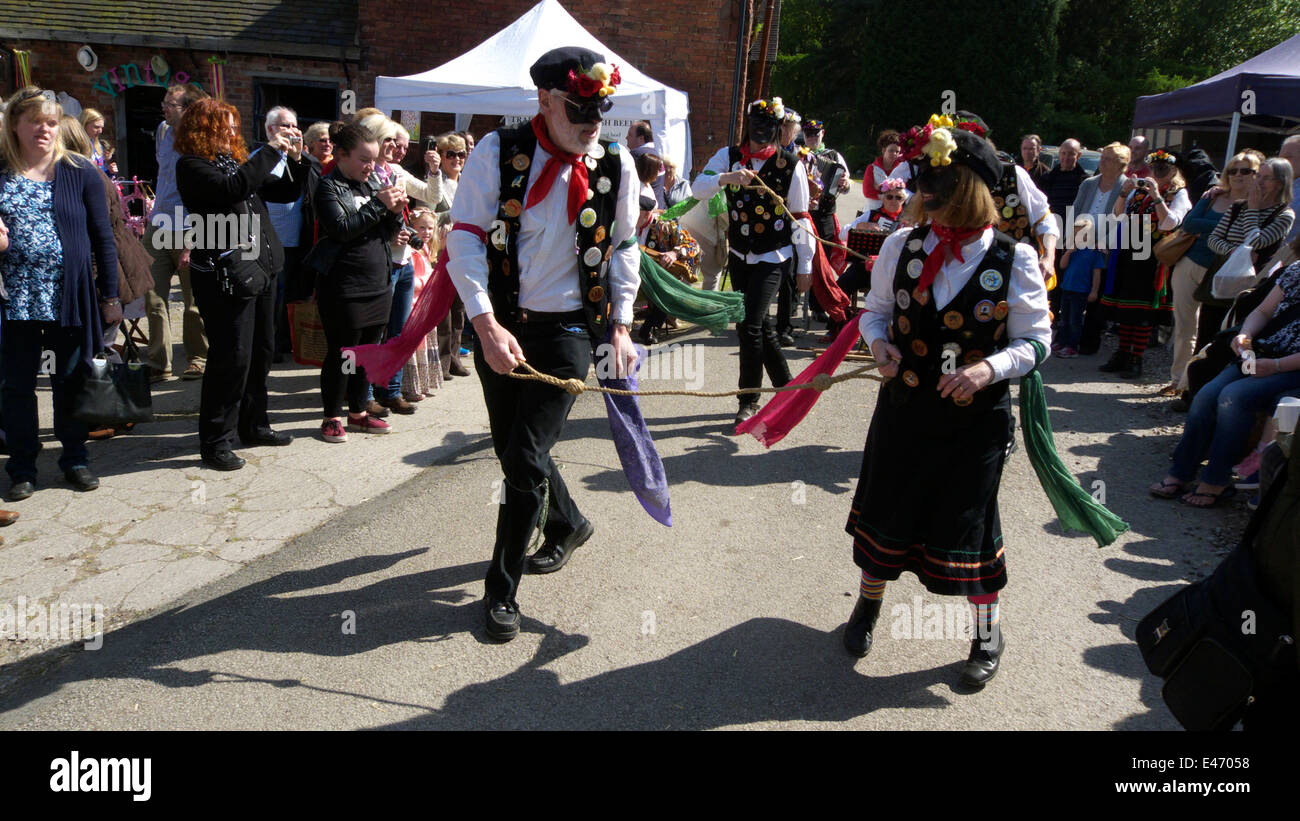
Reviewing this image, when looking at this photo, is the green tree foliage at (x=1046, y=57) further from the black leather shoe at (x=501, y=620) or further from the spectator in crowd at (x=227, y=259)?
the black leather shoe at (x=501, y=620)

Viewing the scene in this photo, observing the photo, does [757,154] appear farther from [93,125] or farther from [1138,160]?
[93,125]

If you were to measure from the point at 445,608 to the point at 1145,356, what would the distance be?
27.6 feet

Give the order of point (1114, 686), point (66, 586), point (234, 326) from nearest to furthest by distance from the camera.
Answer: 1. point (1114, 686)
2. point (66, 586)
3. point (234, 326)

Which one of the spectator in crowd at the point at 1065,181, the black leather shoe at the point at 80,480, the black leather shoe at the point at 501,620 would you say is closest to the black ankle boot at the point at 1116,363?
the spectator in crowd at the point at 1065,181

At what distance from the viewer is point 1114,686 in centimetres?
362

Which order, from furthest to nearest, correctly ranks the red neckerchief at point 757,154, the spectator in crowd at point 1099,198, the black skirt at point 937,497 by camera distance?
the spectator in crowd at point 1099,198 < the red neckerchief at point 757,154 < the black skirt at point 937,497

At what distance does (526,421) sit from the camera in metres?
3.64

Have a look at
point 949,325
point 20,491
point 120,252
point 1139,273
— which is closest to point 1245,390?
point 949,325

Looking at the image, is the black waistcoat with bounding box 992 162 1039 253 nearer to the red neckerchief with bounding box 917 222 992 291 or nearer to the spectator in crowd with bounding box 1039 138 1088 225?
the red neckerchief with bounding box 917 222 992 291

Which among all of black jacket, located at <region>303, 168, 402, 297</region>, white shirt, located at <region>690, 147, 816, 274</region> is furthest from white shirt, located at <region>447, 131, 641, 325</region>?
white shirt, located at <region>690, 147, 816, 274</region>

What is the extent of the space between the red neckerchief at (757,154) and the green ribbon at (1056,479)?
3342 millimetres

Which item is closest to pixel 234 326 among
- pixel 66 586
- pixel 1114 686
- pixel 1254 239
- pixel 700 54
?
pixel 66 586

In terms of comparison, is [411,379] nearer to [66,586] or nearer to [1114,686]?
[66,586]

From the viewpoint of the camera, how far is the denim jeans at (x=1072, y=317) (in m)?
9.55
